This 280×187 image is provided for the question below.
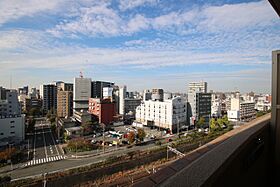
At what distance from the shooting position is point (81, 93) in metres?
16.0

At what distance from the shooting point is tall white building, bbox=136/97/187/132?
11.7 metres

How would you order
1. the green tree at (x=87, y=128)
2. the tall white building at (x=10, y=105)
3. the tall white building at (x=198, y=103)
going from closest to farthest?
the green tree at (x=87, y=128) < the tall white building at (x=10, y=105) < the tall white building at (x=198, y=103)

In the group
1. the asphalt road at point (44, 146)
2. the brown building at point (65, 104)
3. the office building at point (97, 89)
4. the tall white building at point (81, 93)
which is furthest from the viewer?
the office building at point (97, 89)

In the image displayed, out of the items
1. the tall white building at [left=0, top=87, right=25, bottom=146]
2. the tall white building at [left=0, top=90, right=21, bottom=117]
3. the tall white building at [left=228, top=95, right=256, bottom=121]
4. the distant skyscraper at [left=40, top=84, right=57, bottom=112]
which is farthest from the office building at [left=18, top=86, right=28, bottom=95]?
the tall white building at [left=228, top=95, right=256, bottom=121]

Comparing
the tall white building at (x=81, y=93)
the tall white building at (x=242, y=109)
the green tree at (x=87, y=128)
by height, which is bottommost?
the green tree at (x=87, y=128)

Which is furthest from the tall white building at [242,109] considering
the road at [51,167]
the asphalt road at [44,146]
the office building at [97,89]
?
the asphalt road at [44,146]

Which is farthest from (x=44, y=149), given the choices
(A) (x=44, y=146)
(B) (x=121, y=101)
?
(B) (x=121, y=101)

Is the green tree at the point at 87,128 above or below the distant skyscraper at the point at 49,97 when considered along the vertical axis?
below

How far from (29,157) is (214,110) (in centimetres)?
1389

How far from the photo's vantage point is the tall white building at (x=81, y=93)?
15734 mm

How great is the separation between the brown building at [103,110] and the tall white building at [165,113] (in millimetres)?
2248

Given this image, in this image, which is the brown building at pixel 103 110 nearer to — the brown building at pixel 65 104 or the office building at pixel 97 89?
the brown building at pixel 65 104

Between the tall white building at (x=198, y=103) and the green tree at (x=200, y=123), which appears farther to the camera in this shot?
the tall white building at (x=198, y=103)

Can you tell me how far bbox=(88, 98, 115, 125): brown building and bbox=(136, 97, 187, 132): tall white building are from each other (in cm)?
225
